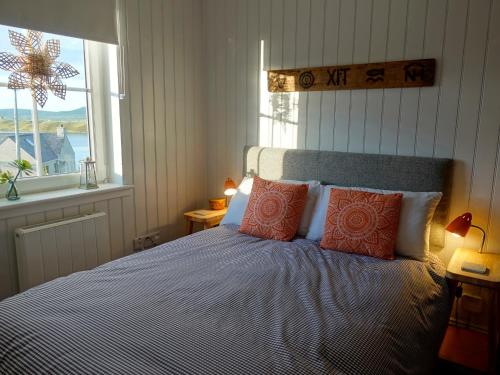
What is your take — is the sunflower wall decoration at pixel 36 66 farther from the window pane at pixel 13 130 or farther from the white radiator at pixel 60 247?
the white radiator at pixel 60 247

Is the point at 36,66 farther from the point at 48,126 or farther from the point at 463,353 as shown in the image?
the point at 463,353

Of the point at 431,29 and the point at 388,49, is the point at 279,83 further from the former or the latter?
the point at 431,29

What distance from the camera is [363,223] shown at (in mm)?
2260

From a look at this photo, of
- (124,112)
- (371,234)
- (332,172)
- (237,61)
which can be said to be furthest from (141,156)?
(371,234)

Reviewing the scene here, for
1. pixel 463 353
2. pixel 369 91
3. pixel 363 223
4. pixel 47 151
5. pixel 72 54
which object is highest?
pixel 72 54

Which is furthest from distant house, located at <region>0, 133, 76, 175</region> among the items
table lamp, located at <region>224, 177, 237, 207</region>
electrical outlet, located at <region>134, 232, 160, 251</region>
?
table lamp, located at <region>224, 177, 237, 207</region>

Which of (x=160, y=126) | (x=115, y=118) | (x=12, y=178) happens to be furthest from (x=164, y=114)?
(x=12, y=178)

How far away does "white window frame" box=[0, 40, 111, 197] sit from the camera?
106 inches

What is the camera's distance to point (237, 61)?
3256 millimetres

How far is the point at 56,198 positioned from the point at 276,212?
4.62ft

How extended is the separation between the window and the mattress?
3.42 feet

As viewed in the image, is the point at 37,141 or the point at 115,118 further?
the point at 115,118

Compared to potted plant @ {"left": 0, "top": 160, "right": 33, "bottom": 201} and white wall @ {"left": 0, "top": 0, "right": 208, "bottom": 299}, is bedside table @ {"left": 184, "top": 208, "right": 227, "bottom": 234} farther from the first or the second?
potted plant @ {"left": 0, "top": 160, "right": 33, "bottom": 201}

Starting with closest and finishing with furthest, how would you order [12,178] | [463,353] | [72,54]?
[463,353] → [12,178] → [72,54]
